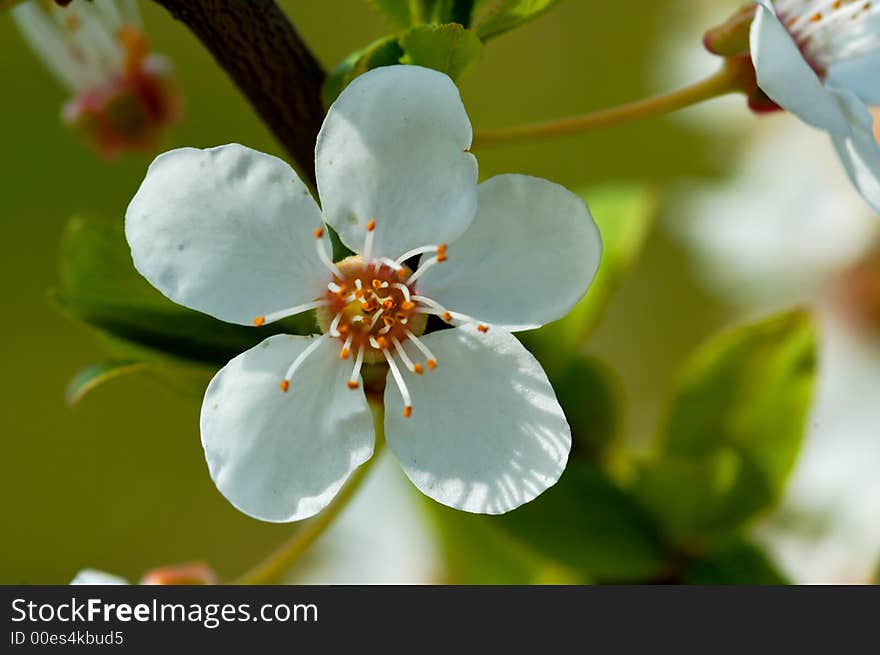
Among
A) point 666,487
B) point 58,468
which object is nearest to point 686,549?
point 666,487

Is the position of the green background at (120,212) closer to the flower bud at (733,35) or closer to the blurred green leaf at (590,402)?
the blurred green leaf at (590,402)

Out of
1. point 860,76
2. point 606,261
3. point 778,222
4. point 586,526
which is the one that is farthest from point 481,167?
point 860,76

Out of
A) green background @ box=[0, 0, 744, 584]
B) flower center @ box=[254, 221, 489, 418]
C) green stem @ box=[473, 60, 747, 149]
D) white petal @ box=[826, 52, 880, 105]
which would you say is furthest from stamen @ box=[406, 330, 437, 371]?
green background @ box=[0, 0, 744, 584]

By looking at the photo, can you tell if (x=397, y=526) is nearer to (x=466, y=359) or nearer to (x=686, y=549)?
(x=686, y=549)

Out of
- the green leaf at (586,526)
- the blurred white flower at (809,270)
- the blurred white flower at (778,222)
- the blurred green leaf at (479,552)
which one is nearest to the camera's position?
the green leaf at (586,526)

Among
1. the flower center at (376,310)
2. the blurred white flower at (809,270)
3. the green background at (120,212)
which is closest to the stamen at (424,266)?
the flower center at (376,310)

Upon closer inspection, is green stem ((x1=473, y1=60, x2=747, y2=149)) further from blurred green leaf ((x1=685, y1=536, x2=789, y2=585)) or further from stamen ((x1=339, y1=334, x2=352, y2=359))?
blurred green leaf ((x1=685, y1=536, x2=789, y2=585))

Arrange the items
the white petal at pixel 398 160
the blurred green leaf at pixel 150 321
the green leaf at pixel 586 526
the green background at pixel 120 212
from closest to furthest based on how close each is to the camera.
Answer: the white petal at pixel 398 160 < the blurred green leaf at pixel 150 321 < the green leaf at pixel 586 526 < the green background at pixel 120 212
